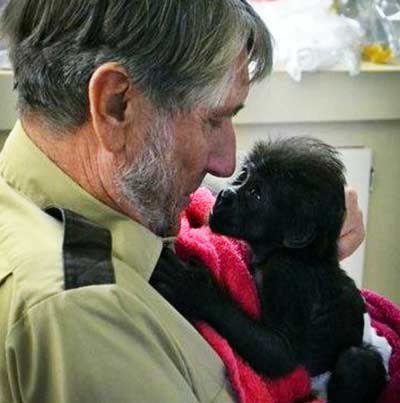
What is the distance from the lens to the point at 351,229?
1.42 meters

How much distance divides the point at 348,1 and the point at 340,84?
23cm

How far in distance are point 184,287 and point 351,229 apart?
0.46 meters

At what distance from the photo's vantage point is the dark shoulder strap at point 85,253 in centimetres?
80

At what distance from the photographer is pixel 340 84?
1938mm

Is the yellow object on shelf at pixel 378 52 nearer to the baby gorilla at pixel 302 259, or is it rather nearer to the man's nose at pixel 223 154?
the baby gorilla at pixel 302 259

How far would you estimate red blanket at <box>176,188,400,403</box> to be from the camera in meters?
1.06

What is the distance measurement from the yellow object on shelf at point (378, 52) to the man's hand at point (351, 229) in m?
0.69

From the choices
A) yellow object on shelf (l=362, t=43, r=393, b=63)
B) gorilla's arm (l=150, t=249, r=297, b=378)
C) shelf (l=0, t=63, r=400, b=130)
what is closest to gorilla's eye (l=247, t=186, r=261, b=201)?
gorilla's arm (l=150, t=249, r=297, b=378)

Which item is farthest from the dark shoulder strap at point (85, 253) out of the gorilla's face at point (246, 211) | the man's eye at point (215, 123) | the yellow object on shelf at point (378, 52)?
the yellow object on shelf at point (378, 52)

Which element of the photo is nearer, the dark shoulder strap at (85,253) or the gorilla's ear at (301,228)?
the dark shoulder strap at (85,253)

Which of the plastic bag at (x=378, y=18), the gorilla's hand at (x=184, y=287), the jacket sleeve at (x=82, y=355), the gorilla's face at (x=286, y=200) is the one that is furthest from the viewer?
the plastic bag at (x=378, y=18)

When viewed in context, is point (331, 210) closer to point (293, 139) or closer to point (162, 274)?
point (293, 139)

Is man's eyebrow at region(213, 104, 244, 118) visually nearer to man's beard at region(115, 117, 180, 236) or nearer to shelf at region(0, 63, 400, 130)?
man's beard at region(115, 117, 180, 236)

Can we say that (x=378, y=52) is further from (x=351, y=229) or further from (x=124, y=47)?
(x=124, y=47)
